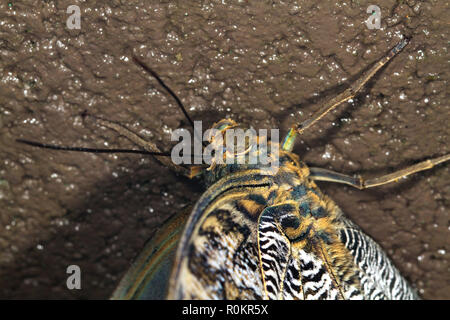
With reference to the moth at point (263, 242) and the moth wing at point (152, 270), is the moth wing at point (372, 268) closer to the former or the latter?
the moth at point (263, 242)

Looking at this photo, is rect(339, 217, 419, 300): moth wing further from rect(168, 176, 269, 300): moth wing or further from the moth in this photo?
rect(168, 176, 269, 300): moth wing

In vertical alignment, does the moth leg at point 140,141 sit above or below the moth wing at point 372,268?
above

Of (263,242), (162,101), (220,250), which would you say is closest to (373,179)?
(263,242)

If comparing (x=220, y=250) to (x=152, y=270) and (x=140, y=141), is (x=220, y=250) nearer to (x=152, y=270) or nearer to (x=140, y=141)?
(x=152, y=270)

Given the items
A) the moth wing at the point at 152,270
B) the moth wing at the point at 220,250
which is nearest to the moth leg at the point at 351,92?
the moth wing at the point at 220,250
